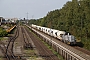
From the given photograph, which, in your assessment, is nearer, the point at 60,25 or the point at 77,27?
the point at 77,27

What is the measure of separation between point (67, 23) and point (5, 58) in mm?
49759

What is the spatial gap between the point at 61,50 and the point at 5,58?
9593 mm

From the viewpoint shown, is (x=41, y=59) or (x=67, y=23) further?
(x=67, y=23)

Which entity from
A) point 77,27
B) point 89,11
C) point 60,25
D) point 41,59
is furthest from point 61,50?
point 60,25

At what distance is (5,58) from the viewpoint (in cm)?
2789

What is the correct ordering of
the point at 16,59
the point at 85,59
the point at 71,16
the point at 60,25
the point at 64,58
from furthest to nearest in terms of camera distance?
the point at 60,25 → the point at 71,16 → the point at 64,58 → the point at 16,59 → the point at 85,59

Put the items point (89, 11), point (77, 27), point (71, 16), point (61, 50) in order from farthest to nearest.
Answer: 1. point (71, 16)
2. point (77, 27)
3. point (89, 11)
4. point (61, 50)

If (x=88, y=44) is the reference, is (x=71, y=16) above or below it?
above

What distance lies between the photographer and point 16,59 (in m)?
26.8

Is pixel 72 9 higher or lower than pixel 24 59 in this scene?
higher

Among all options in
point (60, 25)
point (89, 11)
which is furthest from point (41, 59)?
point (60, 25)

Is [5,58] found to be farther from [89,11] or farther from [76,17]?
[76,17]

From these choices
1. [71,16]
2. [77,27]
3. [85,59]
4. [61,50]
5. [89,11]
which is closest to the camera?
[85,59]

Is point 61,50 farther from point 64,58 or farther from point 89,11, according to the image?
point 89,11
